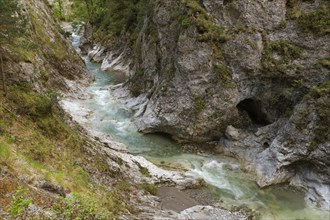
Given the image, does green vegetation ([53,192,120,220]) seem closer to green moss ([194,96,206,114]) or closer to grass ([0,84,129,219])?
grass ([0,84,129,219])

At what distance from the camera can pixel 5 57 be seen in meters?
23.7

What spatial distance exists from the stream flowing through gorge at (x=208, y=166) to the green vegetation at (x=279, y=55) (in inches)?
334

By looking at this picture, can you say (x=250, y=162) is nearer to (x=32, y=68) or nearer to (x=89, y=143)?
(x=89, y=143)

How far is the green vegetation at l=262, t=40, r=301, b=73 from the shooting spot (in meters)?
27.3

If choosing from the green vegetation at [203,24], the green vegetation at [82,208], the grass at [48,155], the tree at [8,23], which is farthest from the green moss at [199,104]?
the tree at [8,23]

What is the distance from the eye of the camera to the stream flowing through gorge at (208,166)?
2234 cm

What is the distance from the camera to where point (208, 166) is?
26672 mm

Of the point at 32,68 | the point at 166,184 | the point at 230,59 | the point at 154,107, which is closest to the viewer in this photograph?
the point at 166,184

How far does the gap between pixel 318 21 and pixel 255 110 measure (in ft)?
30.2

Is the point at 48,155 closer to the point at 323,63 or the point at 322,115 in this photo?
the point at 322,115

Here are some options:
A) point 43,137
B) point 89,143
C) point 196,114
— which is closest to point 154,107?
point 196,114

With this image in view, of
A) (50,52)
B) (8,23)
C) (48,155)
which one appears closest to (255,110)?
(48,155)

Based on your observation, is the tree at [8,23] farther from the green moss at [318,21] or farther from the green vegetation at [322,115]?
the green moss at [318,21]

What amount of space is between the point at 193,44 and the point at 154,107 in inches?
288
